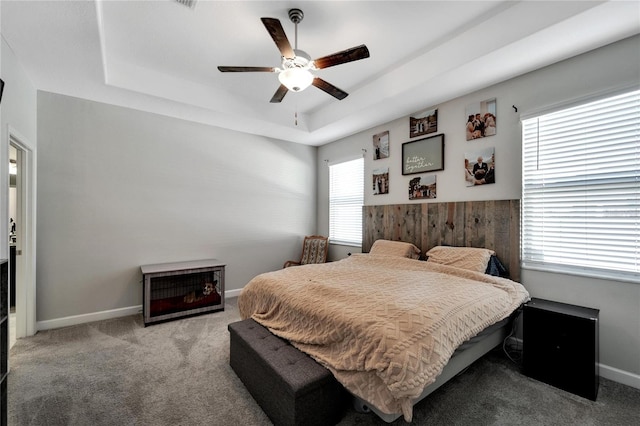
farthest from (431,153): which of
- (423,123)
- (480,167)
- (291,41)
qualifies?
(291,41)

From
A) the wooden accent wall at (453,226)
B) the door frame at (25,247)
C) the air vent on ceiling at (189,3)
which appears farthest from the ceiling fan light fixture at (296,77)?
the door frame at (25,247)

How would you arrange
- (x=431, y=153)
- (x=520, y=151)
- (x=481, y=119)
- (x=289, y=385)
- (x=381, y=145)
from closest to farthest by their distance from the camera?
1. (x=289, y=385)
2. (x=520, y=151)
3. (x=481, y=119)
4. (x=431, y=153)
5. (x=381, y=145)

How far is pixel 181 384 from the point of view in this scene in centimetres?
216

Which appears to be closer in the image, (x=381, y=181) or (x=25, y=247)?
(x=25, y=247)

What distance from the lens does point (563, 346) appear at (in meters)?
2.13

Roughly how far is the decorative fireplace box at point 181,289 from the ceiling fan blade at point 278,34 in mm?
2729

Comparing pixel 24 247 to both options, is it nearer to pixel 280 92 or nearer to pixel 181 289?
pixel 181 289

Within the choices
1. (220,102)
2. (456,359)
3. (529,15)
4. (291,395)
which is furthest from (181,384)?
(529,15)

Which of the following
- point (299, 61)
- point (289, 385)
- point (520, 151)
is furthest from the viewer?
point (520, 151)

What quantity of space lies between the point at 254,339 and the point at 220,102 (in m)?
2.92

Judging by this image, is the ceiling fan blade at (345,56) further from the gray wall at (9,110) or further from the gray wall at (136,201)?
the gray wall at (136,201)

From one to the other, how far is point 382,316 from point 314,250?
3.18 m

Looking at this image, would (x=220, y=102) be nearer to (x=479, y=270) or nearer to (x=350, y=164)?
(x=350, y=164)

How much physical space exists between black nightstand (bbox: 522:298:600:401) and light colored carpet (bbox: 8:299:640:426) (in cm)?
9
